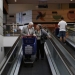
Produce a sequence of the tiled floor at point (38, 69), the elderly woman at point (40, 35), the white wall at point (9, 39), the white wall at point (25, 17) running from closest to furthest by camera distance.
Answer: the tiled floor at point (38, 69) < the elderly woman at point (40, 35) < the white wall at point (9, 39) < the white wall at point (25, 17)

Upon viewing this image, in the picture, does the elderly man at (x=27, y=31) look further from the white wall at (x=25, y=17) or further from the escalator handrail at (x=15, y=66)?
the white wall at (x=25, y=17)

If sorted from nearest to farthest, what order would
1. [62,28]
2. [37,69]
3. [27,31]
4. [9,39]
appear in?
[37,69] < [27,31] < [62,28] < [9,39]

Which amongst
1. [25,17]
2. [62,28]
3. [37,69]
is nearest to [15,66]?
[37,69]

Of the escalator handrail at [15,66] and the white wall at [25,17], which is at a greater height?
the white wall at [25,17]

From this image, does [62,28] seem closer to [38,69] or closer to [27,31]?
[27,31]

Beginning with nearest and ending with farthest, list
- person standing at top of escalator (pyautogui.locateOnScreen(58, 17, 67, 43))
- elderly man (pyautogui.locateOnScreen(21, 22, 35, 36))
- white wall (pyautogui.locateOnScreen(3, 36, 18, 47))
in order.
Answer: elderly man (pyautogui.locateOnScreen(21, 22, 35, 36)) → person standing at top of escalator (pyautogui.locateOnScreen(58, 17, 67, 43)) → white wall (pyautogui.locateOnScreen(3, 36, 18, 47))

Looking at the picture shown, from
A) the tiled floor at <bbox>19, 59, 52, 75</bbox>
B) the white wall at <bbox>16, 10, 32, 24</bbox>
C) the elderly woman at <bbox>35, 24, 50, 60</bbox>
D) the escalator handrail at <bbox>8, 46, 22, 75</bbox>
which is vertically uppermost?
the white wall at <bbox>16, 10, 32, 24</bbox>

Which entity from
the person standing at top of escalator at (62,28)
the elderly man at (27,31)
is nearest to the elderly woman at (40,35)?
the elderly man at (27,31)

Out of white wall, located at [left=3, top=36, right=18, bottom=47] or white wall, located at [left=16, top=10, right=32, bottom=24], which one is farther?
white wall, located at [left=16, top=10, right=32, bottom=24]

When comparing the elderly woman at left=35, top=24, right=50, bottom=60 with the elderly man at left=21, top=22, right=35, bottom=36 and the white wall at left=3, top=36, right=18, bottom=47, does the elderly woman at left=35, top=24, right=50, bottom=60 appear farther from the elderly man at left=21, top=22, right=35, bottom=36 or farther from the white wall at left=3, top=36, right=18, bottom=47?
the white wall at left=3, top=36, right=18, bottom=47

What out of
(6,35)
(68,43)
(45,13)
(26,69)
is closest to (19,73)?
(26,69)

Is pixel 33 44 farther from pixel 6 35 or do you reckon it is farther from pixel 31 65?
pixel 6 35

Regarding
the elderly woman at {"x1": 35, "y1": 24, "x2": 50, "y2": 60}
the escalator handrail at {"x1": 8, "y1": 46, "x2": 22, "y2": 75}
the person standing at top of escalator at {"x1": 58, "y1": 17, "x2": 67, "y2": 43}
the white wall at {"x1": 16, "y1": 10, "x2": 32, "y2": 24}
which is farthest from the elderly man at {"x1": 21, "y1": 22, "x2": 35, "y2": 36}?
the white wall at {"x1": 16, "y1": 10, "x2": 32, "y2": 24}

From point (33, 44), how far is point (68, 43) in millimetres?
5294
